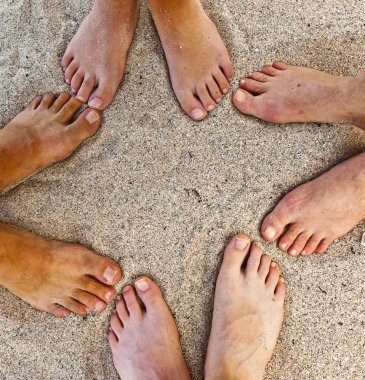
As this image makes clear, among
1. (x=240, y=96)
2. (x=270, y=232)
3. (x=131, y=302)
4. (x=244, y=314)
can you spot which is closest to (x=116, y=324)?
(x=131, y=302)

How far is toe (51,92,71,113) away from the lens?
4.86ft

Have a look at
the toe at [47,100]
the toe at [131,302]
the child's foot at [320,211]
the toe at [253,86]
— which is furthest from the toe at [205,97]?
the toe at [131,302]

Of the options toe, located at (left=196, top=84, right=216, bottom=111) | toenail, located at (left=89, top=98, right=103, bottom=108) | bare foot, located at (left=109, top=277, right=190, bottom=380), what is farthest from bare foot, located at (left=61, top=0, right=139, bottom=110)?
bare foot, located at (left=109, top=277, right=190, bottom=380)

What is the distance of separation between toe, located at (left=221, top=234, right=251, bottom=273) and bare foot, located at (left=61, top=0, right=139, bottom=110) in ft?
1.86

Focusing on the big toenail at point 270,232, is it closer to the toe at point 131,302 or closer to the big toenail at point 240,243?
the big toenail at point 240,243

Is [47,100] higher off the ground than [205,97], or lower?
higher

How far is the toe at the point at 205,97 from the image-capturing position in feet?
4.71

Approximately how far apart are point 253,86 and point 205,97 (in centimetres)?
15

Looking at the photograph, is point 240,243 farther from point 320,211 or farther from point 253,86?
point 253,86

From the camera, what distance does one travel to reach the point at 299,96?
1.40 meters

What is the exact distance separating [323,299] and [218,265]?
1.04 feet

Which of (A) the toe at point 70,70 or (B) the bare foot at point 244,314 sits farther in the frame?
(A) the toe at point 70,70

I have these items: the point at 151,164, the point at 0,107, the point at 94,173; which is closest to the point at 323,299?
the point at 151,164

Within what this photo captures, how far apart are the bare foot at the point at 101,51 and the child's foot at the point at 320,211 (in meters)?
0.63
